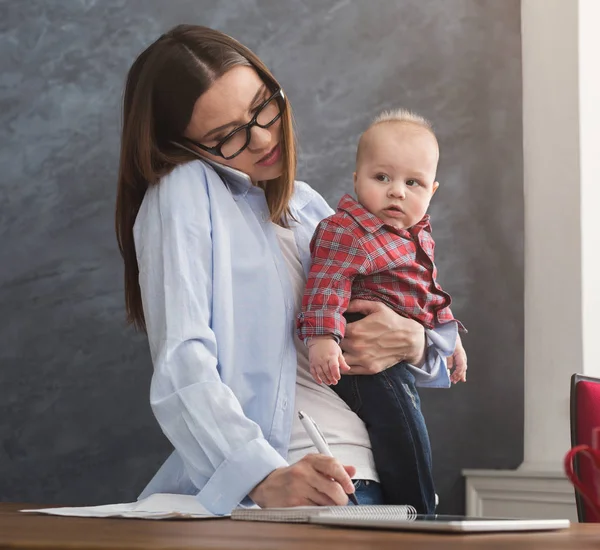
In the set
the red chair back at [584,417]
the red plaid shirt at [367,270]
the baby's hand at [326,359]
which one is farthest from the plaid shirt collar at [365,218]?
the red chair back at [584,417]

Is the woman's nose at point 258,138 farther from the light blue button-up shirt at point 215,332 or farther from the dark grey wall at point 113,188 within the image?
the dark grey wall at point 113,188

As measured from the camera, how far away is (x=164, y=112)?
1789mm

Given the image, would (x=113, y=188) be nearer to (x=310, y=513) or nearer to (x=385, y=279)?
(x=385, y=279)

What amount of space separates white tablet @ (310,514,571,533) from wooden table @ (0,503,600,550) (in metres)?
0.01

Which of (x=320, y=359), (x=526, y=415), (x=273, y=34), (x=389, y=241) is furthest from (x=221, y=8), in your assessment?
(x=526, y=415)

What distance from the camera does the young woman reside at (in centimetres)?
140

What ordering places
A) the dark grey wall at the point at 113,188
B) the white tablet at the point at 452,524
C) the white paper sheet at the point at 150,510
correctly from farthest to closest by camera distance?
the dark grey wall at the point at 113,188
the white paper sheet at the point at 150,510
the white tablet at the point at 452,524

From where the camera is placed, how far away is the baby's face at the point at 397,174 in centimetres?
178

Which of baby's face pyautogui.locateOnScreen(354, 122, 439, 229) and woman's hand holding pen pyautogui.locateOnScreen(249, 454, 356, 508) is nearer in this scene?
woman's hand holding pen pyautogui.locateOnScreen(249, 454, 356, 508)

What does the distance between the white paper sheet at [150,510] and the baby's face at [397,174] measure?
701 millimetres

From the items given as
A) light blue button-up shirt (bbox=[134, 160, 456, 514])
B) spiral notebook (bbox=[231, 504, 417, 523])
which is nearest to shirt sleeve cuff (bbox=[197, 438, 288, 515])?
light blue button-up shirt (bbox=[134, 160, 456, 514])

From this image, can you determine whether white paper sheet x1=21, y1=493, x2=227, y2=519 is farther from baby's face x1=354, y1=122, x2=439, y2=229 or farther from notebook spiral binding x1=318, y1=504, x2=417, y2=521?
baby's face x1=354, y1=122, x2=439, y2=229

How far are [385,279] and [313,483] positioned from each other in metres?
0.59

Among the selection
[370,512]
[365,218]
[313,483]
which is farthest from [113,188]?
[370,512]
